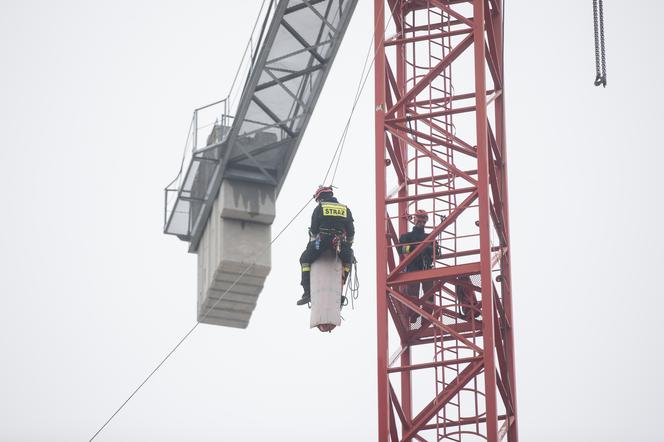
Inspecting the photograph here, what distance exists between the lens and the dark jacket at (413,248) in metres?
29.1

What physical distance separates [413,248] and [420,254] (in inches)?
7.4

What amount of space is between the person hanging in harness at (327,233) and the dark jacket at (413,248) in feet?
3.33

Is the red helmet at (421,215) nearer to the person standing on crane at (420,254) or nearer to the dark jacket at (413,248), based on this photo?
the person standing on crane at (420,254)

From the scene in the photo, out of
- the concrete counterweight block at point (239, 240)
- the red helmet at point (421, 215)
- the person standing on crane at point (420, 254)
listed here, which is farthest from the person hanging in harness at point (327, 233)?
the concrete counterweight block at point (239, 240)

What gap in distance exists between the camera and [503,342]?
1144 inches

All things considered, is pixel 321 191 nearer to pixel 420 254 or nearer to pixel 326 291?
pixel 326 291

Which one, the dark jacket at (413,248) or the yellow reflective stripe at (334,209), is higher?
the yellow reflective stripe at (334,209)

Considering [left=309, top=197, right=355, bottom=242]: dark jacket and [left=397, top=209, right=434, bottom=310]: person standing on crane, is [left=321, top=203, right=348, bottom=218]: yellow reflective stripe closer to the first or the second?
[left=309, top=197, right=355, bottom=242]: dark jacket

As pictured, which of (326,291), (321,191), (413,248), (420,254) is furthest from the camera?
(420,254)

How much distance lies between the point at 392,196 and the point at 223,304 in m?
9.88

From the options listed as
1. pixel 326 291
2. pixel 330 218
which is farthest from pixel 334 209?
pixel 326 291

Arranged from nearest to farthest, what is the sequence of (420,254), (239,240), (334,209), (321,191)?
(334,209), (321,191), (420,254), (239,240)

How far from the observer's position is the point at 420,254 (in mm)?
29328

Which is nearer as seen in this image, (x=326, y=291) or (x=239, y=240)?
(x=326, y=291)
